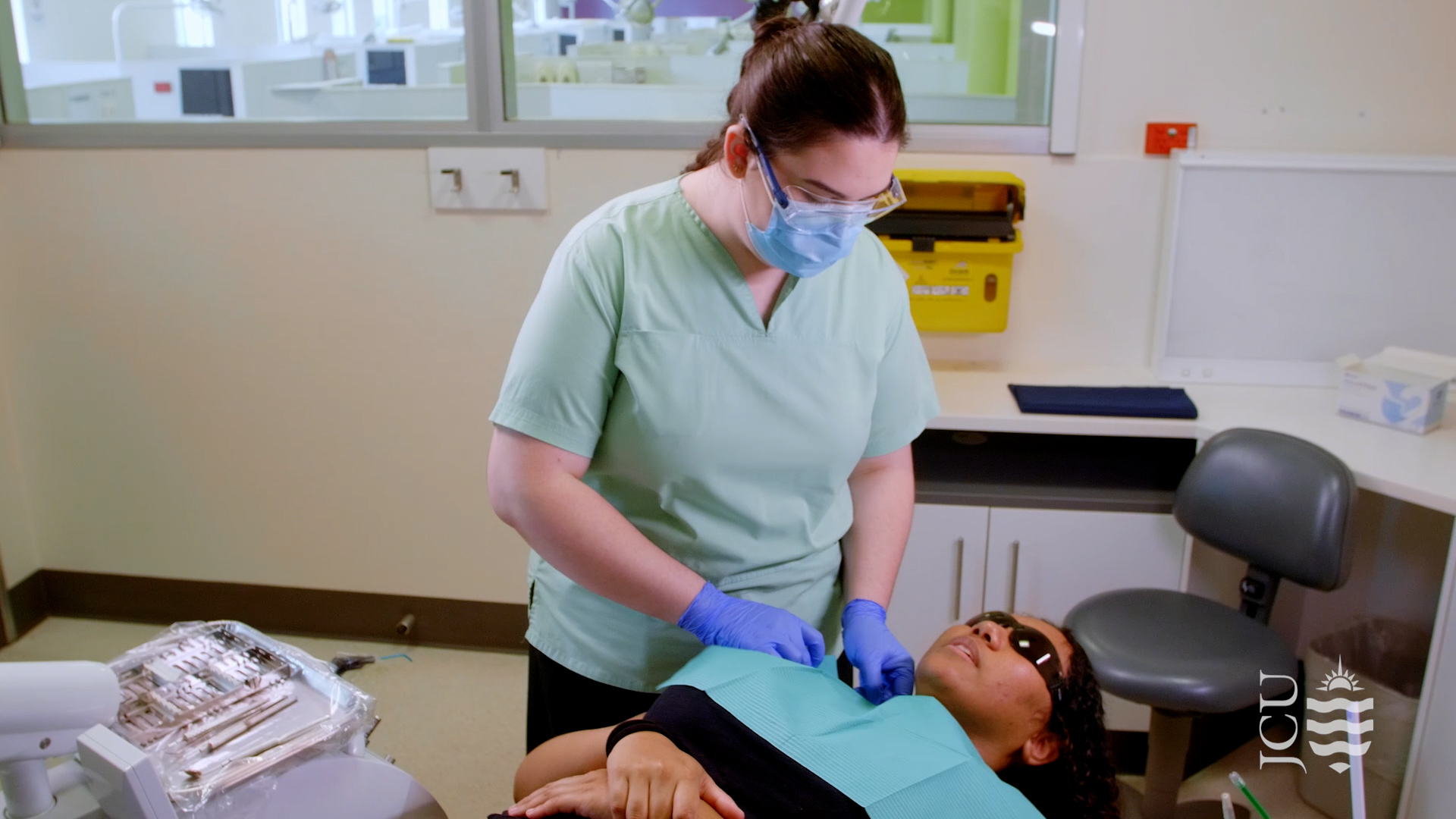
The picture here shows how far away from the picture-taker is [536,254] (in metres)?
2.62

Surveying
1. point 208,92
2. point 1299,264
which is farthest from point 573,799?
point 208,92

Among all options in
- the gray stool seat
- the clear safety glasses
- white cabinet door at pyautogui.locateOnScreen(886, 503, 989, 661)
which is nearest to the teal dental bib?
the clear safety glasses

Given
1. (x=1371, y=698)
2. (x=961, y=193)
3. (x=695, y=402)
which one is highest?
(x=961, y=193)

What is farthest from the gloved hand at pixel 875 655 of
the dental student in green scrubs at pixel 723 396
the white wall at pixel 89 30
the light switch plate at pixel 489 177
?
the white wall at pixel 89 30

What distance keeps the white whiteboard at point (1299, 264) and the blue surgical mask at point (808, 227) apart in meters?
1.42

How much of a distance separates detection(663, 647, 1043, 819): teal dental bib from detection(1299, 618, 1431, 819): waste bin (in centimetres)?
112

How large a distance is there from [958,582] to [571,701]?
1082mm

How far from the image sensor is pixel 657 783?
1118 mm

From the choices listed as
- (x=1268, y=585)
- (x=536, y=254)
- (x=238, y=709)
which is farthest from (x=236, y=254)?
Answer: (x=1268, y=585)

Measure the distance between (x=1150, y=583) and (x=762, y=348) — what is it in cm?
131

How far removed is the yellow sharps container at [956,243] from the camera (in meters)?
2.34

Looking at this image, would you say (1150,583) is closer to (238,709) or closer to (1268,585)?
(1268,585)

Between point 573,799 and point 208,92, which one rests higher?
point 208,92

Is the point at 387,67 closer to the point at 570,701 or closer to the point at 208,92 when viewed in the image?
the point at 208,92
